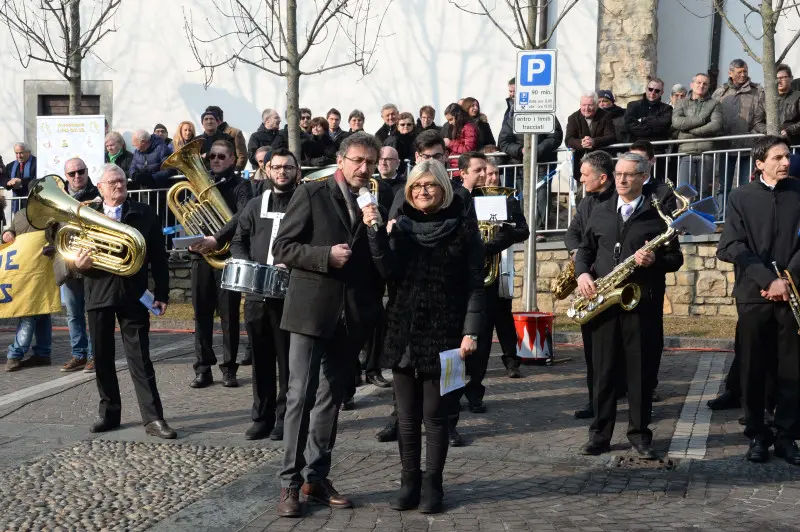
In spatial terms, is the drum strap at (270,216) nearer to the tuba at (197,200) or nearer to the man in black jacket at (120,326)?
the man in black jacket at (120,326)

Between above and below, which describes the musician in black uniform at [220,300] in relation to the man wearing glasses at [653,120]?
below

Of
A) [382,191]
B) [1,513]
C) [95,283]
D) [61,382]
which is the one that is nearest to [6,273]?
[61,382]

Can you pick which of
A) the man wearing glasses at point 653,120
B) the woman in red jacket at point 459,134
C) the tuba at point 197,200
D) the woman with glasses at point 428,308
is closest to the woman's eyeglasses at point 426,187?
the woman with glasses at point 428,308

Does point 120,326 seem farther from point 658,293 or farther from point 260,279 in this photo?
point 658,293

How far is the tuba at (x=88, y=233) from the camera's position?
8273 millimetres

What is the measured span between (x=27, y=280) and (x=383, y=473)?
5.83 m

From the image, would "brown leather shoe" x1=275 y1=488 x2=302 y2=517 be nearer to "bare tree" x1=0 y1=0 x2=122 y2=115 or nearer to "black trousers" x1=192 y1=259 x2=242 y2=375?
"black trousers" x1=192 y1=259 x2=242 y2=375

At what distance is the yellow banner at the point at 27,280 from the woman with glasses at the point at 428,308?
Answer: 616 cm

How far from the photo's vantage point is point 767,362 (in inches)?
303

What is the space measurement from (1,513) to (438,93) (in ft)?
43.8

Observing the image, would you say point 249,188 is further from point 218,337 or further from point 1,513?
point 1,513

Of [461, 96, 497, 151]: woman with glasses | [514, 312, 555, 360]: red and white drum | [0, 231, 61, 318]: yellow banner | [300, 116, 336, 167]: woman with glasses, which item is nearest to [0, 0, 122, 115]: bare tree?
[300, 116, 336, 167]: woman with glasses

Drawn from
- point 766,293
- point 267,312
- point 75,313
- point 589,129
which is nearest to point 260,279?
point 267,312

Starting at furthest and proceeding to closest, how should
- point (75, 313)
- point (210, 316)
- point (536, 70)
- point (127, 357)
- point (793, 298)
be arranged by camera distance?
1. point (536, 70)
2. point (75, 313)
3. point (210, 316)
4. point (127, 357)
5. point (793, 298)
